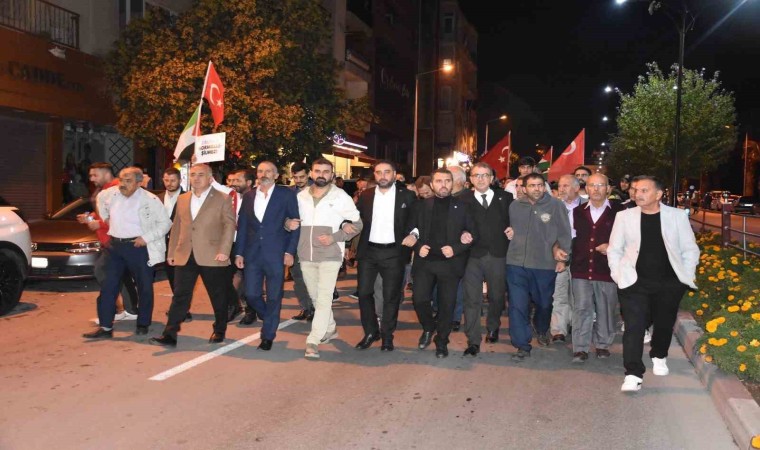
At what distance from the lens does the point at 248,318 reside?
30.8 ft

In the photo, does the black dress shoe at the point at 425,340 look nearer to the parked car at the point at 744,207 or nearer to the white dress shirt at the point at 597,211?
the white dress shirt at the point at 597,211

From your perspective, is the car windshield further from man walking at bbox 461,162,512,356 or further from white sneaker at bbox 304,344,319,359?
man walking at bbox 461,162,512,356

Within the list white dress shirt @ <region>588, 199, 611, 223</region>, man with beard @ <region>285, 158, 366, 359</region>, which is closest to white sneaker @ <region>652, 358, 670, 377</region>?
white dress shirt @ <region>588, 199, 611, 223</region>

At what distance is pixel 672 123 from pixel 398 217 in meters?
28.7

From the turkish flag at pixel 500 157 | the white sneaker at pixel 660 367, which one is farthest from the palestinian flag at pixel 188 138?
the turkish flag at pixel 500 157

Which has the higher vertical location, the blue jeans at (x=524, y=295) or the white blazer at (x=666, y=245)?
the white blazer at (x=666, y=245)

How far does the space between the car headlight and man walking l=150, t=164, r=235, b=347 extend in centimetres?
400

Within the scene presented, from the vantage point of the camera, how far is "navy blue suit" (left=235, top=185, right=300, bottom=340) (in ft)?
25.2

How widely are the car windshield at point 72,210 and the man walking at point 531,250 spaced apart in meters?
8.31

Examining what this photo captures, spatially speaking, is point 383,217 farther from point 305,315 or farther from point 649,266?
point 649,266

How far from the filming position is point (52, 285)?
40.4ft

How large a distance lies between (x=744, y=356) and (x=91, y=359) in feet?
19.5

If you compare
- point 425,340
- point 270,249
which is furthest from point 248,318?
point 425,340

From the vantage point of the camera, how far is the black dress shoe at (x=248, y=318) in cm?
933
